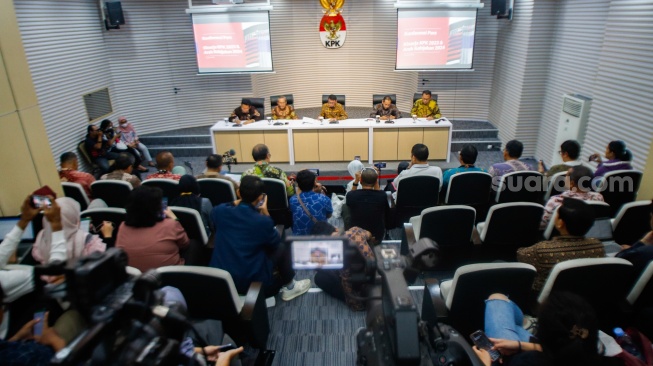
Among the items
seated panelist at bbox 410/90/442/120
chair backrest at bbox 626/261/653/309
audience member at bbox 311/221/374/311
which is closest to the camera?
chair backrest at bbox 626/261/653/309

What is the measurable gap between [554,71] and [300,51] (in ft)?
19.6

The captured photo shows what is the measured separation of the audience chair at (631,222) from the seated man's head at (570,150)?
113cm

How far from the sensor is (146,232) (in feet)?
9.39

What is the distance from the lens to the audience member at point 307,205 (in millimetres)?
3967

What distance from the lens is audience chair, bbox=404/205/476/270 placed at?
3.52 meters

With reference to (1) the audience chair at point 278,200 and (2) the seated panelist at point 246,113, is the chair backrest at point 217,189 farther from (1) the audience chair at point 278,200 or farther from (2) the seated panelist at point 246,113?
(2) the seated panelist at point 246,113

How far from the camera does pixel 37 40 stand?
6582 millimetres

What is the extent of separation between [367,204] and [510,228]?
1356 millimetres

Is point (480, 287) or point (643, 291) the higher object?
point (480, 287)

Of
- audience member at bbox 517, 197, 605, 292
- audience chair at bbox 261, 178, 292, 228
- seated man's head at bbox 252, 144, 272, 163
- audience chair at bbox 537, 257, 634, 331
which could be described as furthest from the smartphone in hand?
seated man's head at bbox 252, 144, 272, 163

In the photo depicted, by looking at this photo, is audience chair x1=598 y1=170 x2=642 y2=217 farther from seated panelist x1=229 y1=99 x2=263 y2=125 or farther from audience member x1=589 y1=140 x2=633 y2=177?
seated panelist x1=229 y1=99 x2=263 y2=125

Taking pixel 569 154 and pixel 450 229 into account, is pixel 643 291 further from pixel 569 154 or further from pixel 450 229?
pixel 569 154

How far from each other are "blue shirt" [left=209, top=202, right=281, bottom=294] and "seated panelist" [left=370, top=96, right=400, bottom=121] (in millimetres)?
5347

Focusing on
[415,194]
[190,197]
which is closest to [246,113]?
[190,197]
